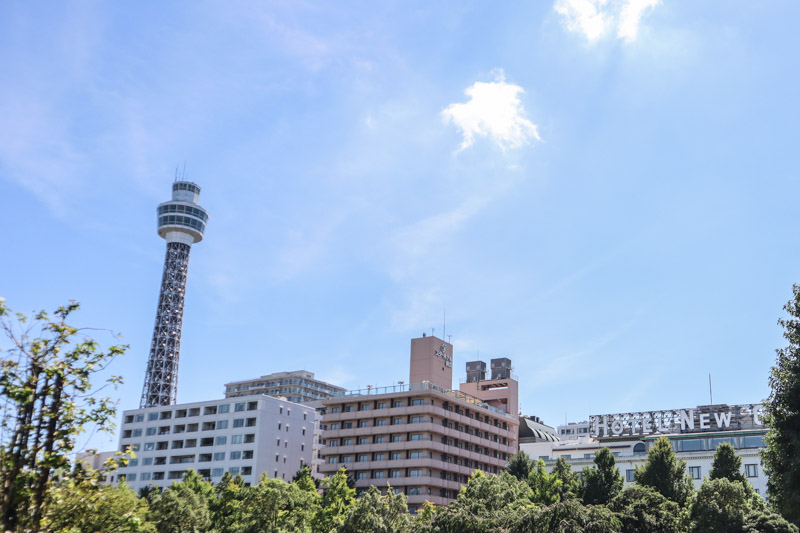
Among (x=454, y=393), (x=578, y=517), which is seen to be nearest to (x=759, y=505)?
(x=578, y=517)

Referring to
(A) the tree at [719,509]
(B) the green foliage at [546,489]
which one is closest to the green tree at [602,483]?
(B) the green foliage at [546,489]

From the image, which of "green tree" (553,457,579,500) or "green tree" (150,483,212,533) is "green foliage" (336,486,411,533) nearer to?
"green tree" (150,483,212,533)

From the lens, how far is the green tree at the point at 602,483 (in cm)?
7488

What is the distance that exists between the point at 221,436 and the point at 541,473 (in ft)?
232

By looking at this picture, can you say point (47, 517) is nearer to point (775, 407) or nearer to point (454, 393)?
point (775, 407)

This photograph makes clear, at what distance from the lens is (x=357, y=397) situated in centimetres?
12094

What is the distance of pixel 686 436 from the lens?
108 meters

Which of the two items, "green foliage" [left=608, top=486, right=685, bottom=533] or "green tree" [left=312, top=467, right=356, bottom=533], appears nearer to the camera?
"green foliage" [left=608, top=486, right=685, bottom=533]

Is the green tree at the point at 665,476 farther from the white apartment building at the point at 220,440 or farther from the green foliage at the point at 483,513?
the white apartment building at the point at 220,440

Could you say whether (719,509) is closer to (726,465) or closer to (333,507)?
(726,465)

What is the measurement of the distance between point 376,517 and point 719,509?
27707mm

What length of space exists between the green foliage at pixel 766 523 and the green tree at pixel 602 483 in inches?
913

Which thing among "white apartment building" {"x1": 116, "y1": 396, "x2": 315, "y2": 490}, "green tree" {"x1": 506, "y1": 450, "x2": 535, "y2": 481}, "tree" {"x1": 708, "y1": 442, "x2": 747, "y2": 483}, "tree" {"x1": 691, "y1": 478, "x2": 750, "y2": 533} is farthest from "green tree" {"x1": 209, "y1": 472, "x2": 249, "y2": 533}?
"tree" {"x1": 708, "y1": 442, "x2": 747, "y2": 483}

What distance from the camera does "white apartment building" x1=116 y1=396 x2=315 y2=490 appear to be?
128125mm
